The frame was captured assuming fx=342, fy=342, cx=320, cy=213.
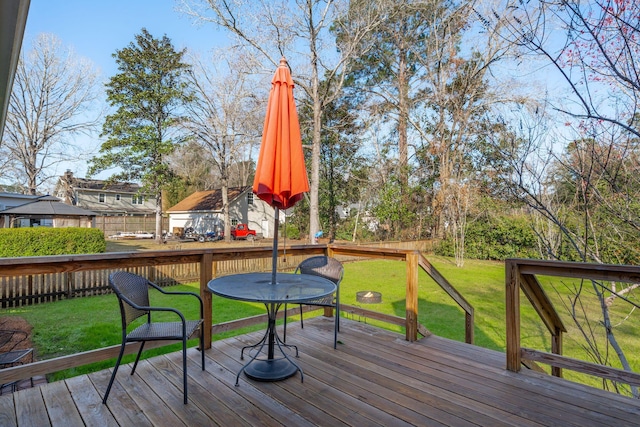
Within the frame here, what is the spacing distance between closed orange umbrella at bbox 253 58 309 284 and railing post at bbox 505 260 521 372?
1.72 metres

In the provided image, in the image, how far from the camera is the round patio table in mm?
2268

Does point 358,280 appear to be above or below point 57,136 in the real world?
below

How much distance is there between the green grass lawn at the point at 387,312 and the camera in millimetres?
4820

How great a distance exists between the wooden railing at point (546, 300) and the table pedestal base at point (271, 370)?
5.67ft

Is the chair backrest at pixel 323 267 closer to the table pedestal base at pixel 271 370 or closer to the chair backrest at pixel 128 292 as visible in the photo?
the table pedestal base at pixel 271 370

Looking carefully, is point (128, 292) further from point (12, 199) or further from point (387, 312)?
point (12, 199)

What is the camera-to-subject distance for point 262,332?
3613 millimetres

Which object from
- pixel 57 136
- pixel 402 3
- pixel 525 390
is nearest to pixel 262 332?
pixel 525 390

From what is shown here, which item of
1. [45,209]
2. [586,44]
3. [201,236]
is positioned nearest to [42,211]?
[45,209]

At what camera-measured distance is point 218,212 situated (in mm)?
22797

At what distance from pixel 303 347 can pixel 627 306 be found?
7991 mm

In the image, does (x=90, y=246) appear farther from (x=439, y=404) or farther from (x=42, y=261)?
(x=439, y=404)

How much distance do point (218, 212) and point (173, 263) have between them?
20.7m

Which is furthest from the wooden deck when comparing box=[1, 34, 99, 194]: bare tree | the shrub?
box=[1, 34, 99, 194]: bare tree
